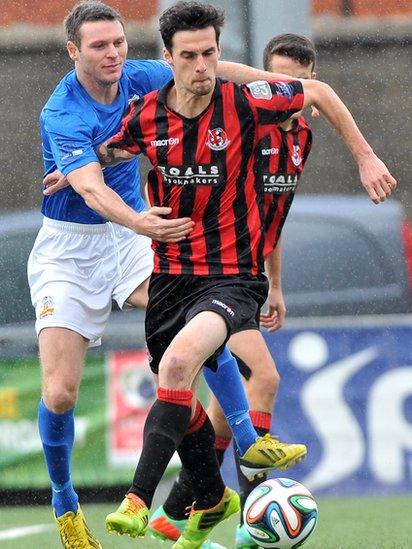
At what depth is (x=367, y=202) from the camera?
10.7m

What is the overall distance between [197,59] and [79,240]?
1.15 metres

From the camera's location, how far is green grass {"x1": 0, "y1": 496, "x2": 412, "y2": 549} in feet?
22.8

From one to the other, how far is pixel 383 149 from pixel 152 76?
27.4ft

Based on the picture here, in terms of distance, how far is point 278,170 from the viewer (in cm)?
662

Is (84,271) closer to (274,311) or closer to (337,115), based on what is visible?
(274,311)

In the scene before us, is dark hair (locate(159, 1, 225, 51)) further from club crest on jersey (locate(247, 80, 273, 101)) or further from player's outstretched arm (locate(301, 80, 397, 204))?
player's outstretched arm (locate(301, 80, 397, 204))

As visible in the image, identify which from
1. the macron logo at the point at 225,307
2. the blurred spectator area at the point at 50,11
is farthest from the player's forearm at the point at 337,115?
the blurred spectator area at the point at 50,11

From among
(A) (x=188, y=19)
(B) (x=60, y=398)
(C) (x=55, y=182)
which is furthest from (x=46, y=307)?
(A) (x=188, y=19)

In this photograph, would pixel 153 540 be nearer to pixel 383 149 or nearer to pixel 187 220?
pixel 187 220

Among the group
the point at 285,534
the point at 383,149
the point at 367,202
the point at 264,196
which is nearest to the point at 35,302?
the point at 264,196

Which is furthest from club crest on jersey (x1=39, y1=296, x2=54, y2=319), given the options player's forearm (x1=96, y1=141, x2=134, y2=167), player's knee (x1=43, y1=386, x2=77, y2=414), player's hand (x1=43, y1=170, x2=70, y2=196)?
player's forearm (x1=96, y1=141, x2=134, y2=167)

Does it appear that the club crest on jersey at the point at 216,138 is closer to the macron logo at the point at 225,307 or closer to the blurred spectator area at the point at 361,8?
the macron logo at the point at 225,307

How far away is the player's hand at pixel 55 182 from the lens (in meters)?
6.32

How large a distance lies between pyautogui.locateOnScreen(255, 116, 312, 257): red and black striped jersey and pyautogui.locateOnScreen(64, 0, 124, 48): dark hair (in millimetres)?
828
